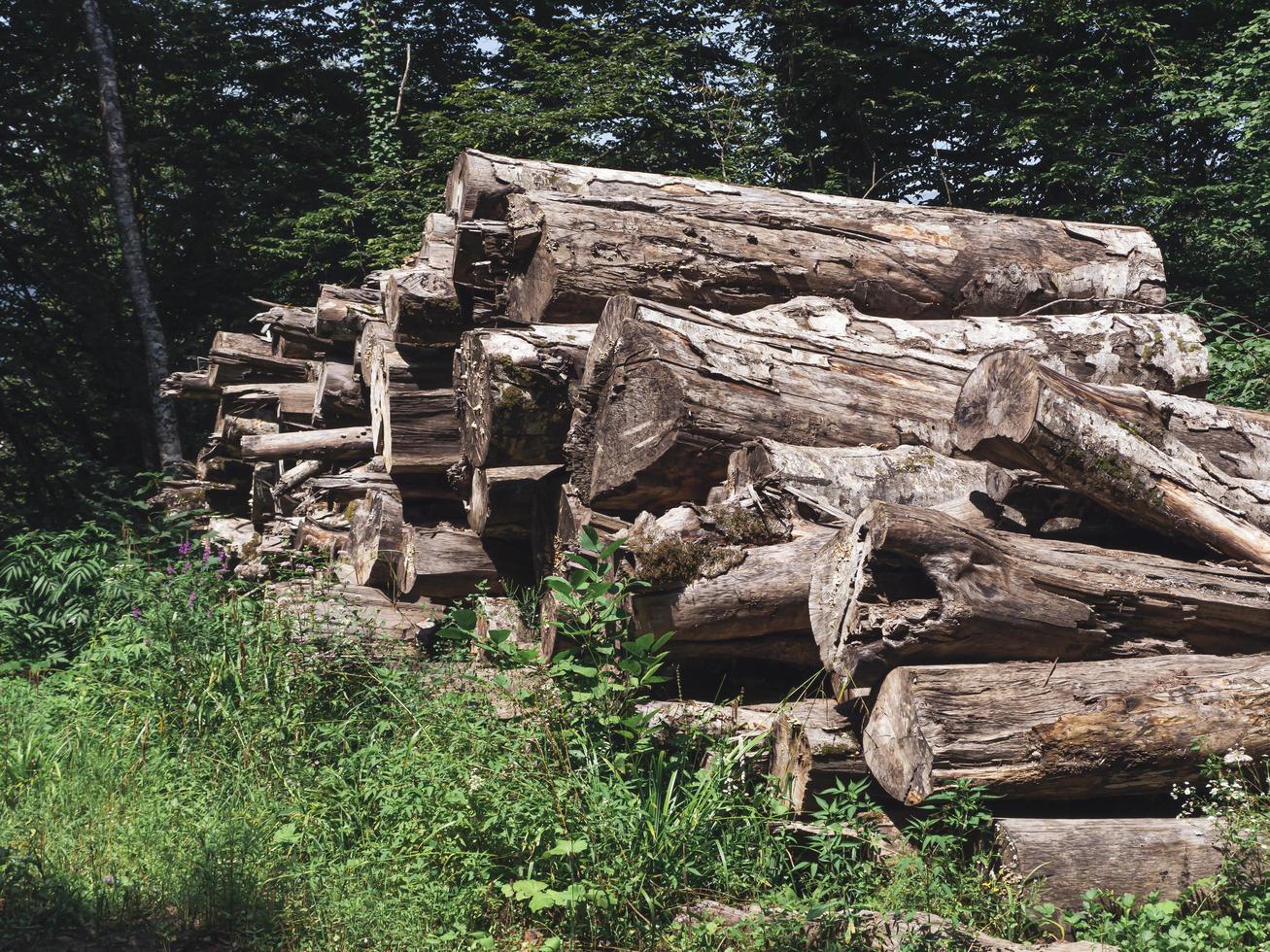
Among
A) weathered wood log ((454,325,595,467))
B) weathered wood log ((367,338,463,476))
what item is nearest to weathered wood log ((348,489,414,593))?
weathered wood log ((367,338,463,476))

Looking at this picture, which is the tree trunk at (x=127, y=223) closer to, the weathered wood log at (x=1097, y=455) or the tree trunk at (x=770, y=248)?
the tree trunk at (x=770, y=248)

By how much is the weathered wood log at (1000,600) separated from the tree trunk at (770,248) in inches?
92.3

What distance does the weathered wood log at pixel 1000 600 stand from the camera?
3.58 m

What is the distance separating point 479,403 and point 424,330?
1.16 metres

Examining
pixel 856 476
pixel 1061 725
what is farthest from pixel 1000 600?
pixel 856 476

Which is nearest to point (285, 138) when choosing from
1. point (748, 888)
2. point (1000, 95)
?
point (1000, 95)

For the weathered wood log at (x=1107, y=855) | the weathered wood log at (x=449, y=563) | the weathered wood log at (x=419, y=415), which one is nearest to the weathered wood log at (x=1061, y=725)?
the weathered wood log at (x=1107, y=855)

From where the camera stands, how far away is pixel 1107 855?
343 cm

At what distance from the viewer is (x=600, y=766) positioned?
386 cm

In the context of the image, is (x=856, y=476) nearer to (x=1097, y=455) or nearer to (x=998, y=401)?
(x=998, y=401)

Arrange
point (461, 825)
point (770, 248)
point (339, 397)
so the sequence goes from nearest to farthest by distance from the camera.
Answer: point (461, 825)
point (770, 248)
point (339, 397)

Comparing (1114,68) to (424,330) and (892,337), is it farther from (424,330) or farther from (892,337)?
(424,330)

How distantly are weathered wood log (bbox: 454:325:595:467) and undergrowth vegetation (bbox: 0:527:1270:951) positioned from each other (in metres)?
1.20

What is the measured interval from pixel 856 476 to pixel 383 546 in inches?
125
